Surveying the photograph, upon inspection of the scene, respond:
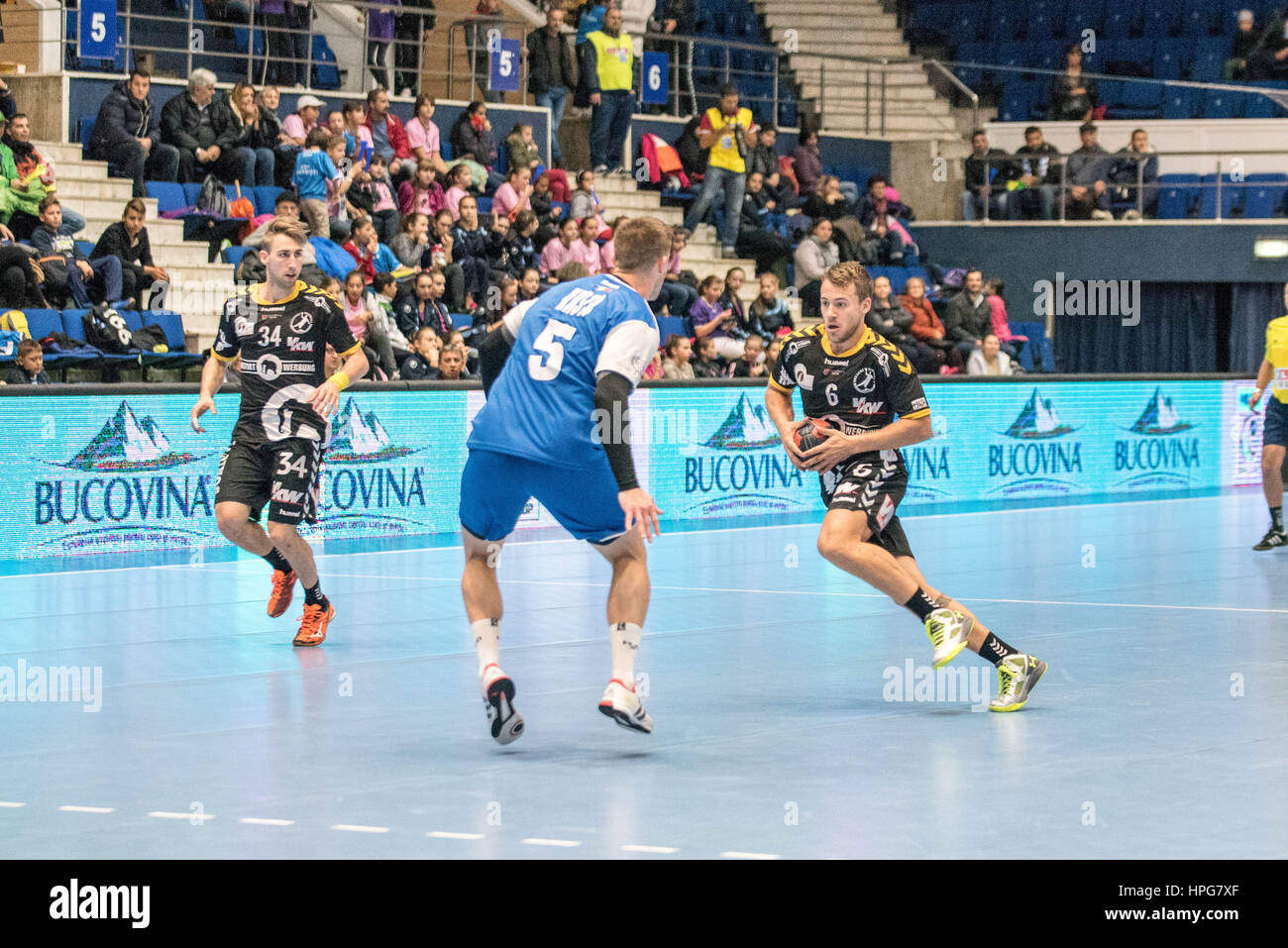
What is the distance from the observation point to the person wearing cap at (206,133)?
738 inches

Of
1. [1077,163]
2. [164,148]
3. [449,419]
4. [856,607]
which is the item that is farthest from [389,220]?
[1077,163]

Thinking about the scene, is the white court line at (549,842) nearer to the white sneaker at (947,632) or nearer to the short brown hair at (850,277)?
the white sneaker at (947,632)

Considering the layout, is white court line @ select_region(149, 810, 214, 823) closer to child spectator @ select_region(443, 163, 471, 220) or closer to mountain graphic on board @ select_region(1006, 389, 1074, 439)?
child spectator @ select_region(443, 163, 471, 220)

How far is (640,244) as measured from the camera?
275 inches

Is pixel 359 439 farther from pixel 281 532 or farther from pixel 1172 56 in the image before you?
pixel 1172 56

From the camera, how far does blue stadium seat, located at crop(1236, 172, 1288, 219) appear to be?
26.1m

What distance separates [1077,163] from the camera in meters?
26.5

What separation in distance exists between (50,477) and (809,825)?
9098 millimetres

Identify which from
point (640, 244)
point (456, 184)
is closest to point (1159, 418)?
point (456, 184)

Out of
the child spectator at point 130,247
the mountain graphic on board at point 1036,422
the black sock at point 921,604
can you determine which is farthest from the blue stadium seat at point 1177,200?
the black sock at point 921,604

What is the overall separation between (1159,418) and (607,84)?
741cm

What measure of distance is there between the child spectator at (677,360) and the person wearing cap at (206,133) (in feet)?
14.3

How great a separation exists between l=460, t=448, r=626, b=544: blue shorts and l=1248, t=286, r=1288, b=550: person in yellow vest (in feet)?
30.2

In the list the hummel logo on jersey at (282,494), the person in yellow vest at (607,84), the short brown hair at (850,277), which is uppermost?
the person in yellow vest at (607,84)
